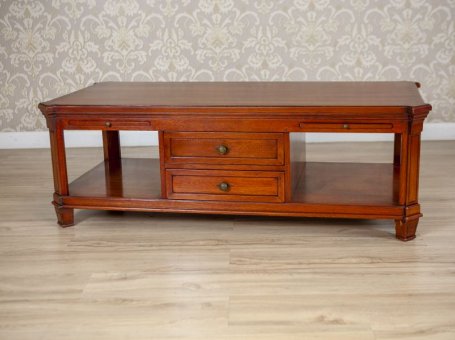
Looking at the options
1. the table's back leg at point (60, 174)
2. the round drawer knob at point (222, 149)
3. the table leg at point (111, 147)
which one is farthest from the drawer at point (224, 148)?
the table leg at point (111, 147)

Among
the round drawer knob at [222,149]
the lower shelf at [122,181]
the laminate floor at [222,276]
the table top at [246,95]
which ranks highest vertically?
the table top at [246,95]

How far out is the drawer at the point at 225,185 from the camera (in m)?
2.20

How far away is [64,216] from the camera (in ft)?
7.72

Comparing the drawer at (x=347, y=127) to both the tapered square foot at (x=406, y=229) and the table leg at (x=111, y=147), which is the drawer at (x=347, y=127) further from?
the table leg at (x=111, y=147)

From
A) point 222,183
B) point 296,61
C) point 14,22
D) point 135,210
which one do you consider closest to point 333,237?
point 222,183

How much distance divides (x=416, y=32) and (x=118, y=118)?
1747 millimetres

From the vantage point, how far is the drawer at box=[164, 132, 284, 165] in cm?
217

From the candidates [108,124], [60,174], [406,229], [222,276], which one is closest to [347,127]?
[406,229]

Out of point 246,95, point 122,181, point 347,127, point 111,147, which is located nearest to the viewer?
point 347,127

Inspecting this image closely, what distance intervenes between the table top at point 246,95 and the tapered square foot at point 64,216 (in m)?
0.35

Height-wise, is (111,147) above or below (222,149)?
below

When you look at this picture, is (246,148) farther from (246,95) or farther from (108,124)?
(108,124)

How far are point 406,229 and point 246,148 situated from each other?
544 mm

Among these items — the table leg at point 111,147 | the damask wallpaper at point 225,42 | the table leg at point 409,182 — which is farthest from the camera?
the damask wallpaper at point 225,42
